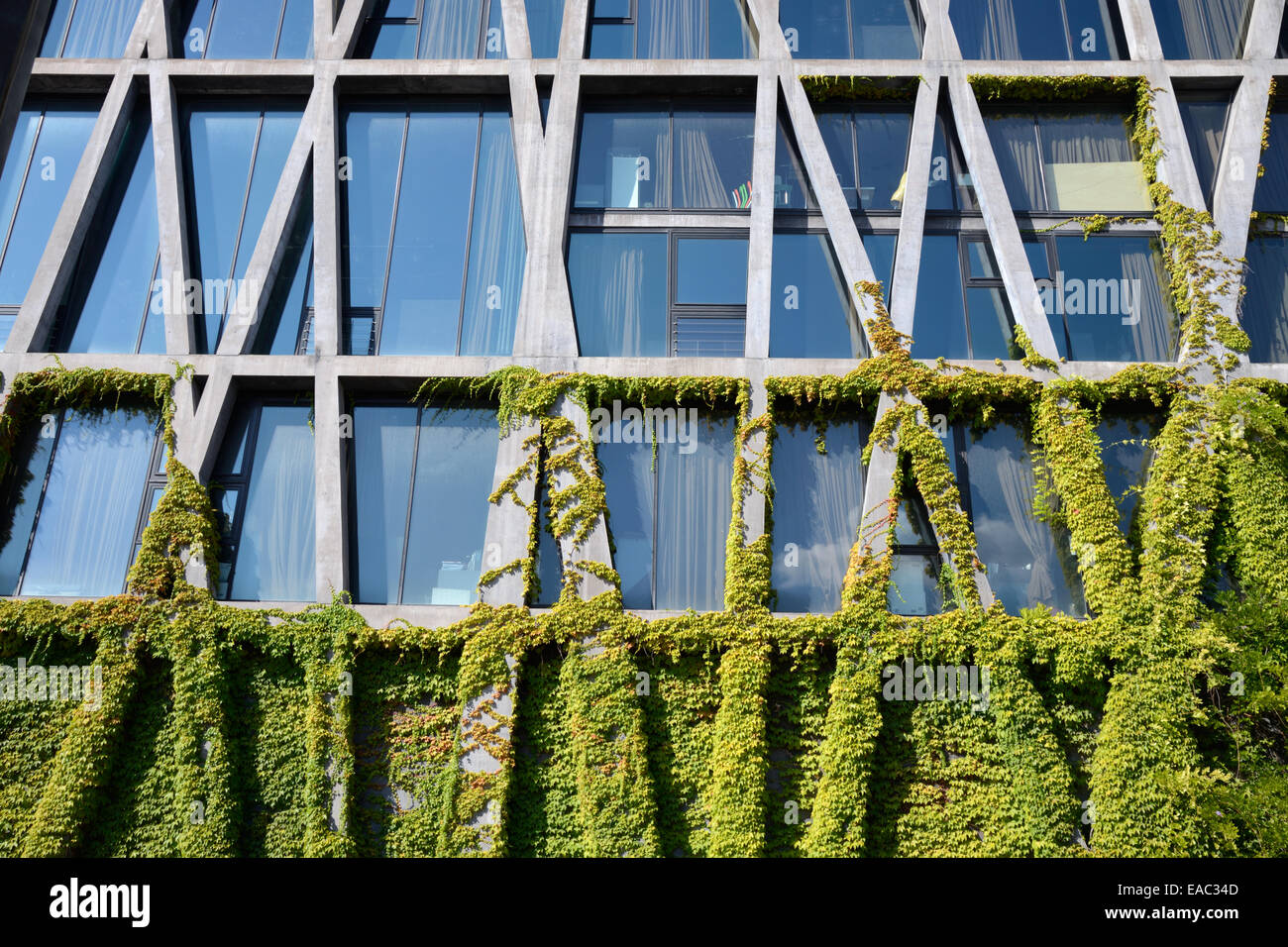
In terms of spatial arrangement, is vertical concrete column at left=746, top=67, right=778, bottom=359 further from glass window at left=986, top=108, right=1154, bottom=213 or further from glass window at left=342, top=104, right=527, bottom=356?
glass window at left=986, top=108, right=1154, bottom=213

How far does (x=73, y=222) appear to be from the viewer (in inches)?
639

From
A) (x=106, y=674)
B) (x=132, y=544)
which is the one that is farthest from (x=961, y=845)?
(x=132, y=544)

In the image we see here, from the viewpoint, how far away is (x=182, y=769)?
13562mm

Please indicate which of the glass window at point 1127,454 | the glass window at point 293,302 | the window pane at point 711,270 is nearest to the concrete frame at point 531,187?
the glass window at point 293,302

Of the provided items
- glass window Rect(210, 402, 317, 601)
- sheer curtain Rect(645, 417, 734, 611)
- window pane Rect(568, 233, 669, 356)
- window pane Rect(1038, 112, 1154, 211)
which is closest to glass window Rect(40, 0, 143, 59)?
glass window Rect(210, 402, 317, 601)

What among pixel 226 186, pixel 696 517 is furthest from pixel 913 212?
pixel 226 186

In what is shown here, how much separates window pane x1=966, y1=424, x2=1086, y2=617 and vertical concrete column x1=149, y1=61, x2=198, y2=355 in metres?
14.5

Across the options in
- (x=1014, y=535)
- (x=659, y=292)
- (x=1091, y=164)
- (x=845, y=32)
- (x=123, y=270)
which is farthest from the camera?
(x=845, y=32)

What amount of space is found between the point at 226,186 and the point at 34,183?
3.77 meters

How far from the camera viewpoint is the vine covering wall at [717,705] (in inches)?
523

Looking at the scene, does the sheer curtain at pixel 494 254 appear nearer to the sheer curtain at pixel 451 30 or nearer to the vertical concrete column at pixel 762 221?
the sheer curtain at pixel 451 30

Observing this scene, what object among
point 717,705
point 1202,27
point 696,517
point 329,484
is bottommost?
point 717,705

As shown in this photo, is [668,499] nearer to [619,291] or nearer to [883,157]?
[619,291]

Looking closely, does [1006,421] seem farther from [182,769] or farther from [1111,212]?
[182,769]
